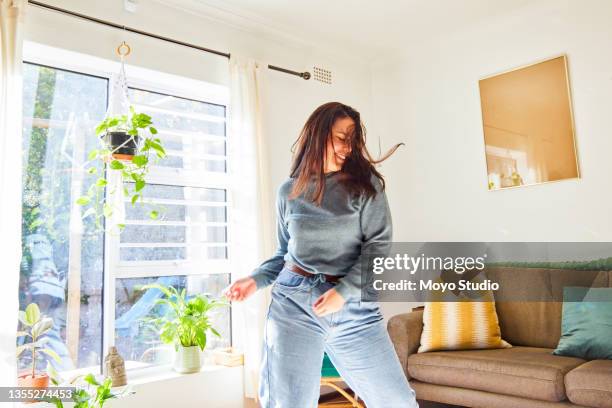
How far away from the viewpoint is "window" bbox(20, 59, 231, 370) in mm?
2826

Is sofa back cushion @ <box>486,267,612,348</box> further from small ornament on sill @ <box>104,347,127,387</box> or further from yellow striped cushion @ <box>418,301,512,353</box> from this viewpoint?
small ornament on sill @ <box>104,347,127,387</box>

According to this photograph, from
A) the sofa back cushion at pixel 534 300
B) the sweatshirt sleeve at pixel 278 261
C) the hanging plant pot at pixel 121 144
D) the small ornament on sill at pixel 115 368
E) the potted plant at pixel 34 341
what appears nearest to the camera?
the sweatshirt sleeve at pixel 278 261

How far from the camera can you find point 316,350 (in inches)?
57.1

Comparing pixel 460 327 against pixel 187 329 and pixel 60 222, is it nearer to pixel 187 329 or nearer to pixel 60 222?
pixel 187 329

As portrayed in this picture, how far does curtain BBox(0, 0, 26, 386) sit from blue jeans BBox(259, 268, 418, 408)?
4.81ft

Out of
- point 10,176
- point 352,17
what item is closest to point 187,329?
point 10,176

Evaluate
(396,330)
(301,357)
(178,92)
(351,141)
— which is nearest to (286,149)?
(178,92)

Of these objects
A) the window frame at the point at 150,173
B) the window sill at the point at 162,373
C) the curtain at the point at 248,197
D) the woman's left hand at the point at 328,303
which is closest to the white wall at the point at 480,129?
the curtain at the point at 248,197

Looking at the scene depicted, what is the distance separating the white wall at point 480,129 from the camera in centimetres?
320

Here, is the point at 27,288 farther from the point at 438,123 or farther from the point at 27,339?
the point at 438,123

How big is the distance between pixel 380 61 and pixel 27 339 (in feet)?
10.9

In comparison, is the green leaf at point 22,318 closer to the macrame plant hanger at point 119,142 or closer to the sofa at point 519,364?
the macrame plant hanger at point 119,142

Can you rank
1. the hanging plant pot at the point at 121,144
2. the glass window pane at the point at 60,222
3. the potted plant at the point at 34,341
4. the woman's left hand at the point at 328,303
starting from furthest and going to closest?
the glass window pane at the point at 60,222, the hanging plant pot at the point at 121,144, the potted plant at the point at 34,341, the woman's left hand at the point at 328,303

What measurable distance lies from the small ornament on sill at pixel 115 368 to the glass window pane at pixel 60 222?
9.8 inches
